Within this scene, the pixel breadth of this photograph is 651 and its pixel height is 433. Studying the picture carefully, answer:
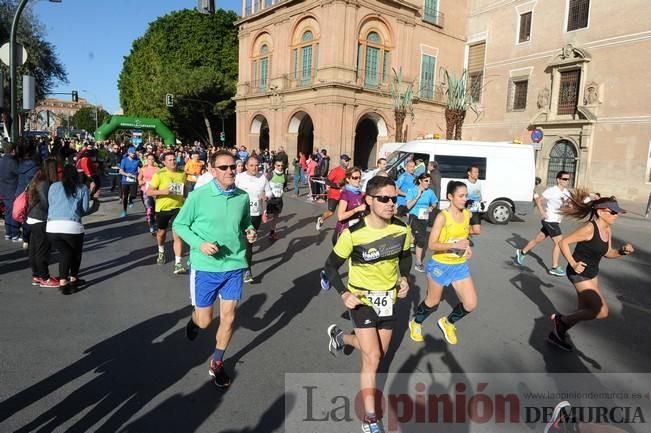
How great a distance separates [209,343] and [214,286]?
1.05 meters

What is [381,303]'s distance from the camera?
3344 millimetres

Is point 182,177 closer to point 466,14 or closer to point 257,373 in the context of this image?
Result: point 257,373

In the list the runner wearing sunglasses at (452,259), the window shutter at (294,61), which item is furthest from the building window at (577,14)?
the runner wearing sunglasses at (452,259)

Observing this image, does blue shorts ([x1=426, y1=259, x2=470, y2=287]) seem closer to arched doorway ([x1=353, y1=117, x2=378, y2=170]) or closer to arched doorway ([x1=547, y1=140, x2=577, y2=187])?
arched doorway ([x1=547, y1=140, x2=577, y2=187])

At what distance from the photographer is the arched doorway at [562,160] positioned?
2492cm

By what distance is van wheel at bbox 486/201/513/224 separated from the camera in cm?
1387

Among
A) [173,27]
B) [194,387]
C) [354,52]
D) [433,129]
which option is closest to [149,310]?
[194,387]

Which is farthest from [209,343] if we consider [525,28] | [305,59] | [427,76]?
[427,76]

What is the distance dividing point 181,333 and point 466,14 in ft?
117

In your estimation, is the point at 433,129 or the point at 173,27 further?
the point at 173,27

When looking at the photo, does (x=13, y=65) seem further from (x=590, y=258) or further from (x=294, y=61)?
(x=294, y=61)

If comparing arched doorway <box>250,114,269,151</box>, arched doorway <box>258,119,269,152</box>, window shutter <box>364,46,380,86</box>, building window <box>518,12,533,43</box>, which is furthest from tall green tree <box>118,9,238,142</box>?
building window <box>518,12,533,43</box>

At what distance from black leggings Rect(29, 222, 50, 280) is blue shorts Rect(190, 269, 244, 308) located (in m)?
3.59

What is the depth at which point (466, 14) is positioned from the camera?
111 feet
